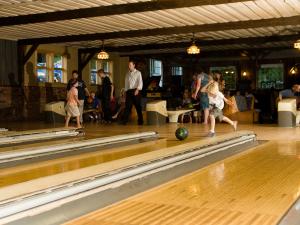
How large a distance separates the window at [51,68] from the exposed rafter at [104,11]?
4848 millimetres

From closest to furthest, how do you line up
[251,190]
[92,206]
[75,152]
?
1. [92,206]
2. [251,190]
3. [75,152]

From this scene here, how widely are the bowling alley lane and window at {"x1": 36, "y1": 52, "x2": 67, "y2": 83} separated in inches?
405

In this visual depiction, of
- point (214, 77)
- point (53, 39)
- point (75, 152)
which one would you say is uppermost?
point (53, 39)

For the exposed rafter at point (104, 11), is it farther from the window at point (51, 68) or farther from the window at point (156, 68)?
the window at point (156, 68)

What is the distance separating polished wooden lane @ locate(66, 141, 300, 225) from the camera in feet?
9.62

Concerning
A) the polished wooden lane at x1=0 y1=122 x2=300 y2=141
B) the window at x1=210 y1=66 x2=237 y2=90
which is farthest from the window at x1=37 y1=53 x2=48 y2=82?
the window at x1=210 y1=66 x2=237 y2=90

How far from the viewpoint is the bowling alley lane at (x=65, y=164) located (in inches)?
183

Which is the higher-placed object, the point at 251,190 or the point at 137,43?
the point at 137,43

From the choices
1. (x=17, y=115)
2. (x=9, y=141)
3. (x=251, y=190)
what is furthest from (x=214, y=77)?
(x=17, y=115)

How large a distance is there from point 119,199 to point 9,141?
4.23m

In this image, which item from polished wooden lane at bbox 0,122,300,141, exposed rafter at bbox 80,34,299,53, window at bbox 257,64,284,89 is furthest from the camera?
window at bbox 257,64,284,89

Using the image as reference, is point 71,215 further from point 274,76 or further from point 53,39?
point 274,76

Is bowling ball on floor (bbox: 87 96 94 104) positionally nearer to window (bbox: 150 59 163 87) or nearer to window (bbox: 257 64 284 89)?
window (bbox: 150 59 163 87)

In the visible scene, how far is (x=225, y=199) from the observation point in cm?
347
